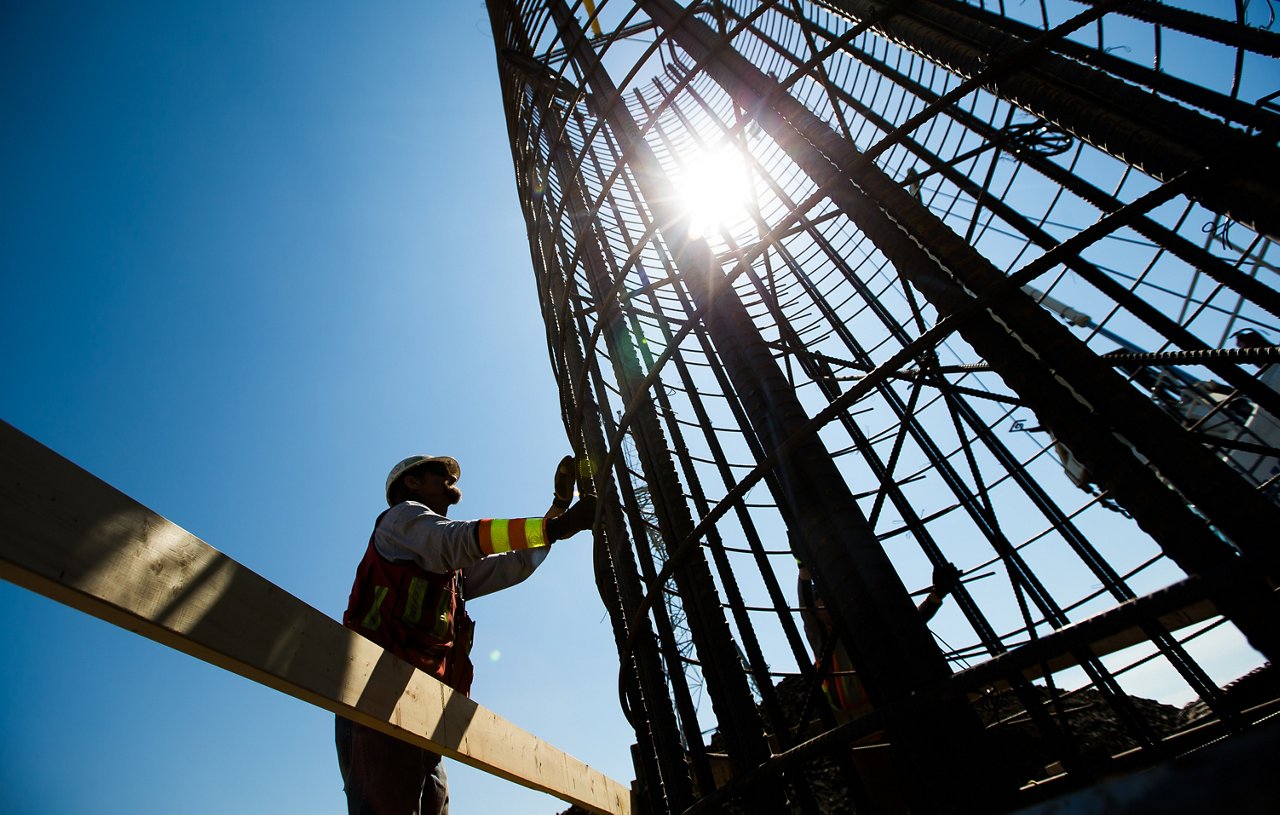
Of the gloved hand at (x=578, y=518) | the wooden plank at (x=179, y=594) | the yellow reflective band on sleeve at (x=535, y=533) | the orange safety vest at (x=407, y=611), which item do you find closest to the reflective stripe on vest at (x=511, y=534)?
the yellow reflective band on sleeve at (x=535, y=533)

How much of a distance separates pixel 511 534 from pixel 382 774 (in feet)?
4.66

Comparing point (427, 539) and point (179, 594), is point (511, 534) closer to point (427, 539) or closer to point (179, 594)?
point (427, 539)

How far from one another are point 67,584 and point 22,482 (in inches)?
10.9

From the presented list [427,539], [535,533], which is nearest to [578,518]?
[535,533]

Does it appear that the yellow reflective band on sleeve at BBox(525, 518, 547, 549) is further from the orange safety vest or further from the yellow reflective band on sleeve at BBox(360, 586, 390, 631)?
A: the yellow reflective band on sleeve at BBox(360, 586, 390, 631)

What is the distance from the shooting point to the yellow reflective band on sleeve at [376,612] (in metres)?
3.35

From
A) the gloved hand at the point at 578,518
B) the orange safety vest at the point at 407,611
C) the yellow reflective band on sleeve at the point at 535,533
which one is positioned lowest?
the orange safety vest at the point at 407,611

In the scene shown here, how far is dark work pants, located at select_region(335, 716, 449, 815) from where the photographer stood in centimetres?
317

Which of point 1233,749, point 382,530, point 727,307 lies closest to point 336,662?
point 382,530

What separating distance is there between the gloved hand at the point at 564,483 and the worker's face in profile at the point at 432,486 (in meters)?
0.82

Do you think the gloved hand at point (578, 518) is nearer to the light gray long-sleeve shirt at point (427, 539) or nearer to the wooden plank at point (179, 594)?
the light gray long-sleeve shirt at point (427, 539)

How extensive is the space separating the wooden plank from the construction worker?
2.12ft

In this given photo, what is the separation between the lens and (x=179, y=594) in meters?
1.75

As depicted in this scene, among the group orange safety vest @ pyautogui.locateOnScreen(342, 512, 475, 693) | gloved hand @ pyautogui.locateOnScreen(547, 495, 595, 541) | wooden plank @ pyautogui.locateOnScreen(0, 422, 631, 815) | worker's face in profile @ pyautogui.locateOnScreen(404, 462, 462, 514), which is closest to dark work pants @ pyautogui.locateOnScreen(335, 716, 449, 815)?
orange safety vest @ pyautogui.locateOnScreen(342, 512, 475, 693)
